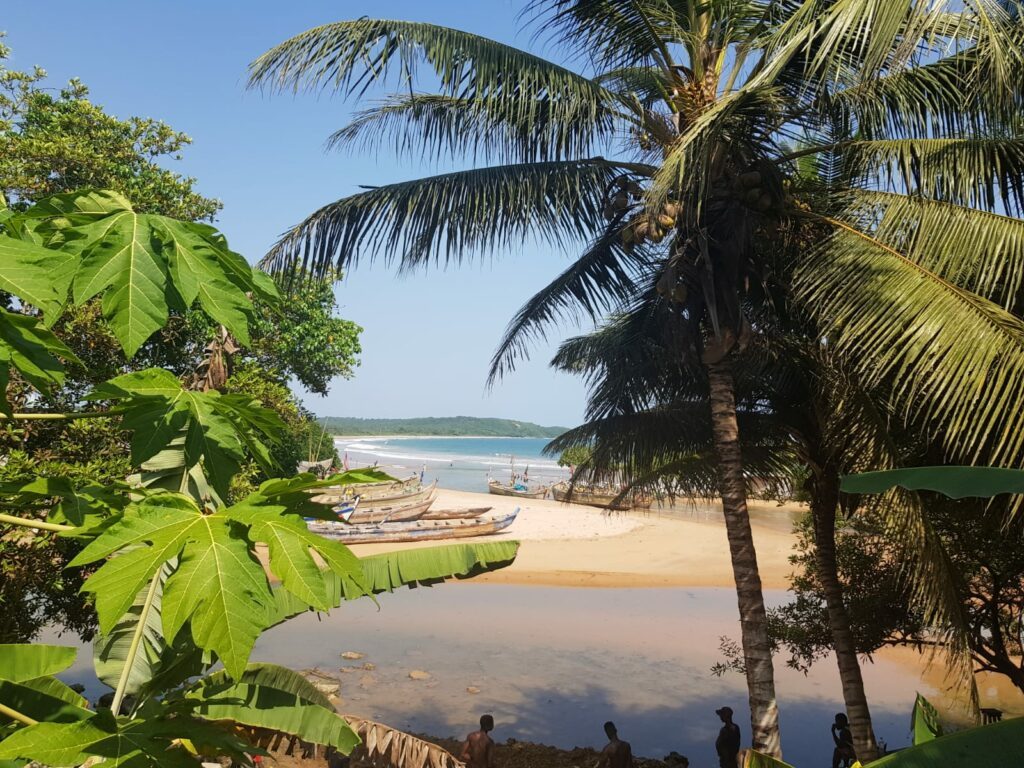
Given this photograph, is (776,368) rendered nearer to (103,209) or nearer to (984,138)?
(984,138)

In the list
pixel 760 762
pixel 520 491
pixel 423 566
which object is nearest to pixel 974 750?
pixel 760 762

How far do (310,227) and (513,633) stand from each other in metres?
12.3

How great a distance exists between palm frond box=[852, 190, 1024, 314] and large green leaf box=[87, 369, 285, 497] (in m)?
5.17

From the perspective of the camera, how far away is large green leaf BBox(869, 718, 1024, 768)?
1.80 metres

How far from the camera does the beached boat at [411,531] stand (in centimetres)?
2488

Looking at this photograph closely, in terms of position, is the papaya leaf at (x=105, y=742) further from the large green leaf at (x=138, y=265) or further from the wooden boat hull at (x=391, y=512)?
the wooden boat hull at (x=391, y=512)

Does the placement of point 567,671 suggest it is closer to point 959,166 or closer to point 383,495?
point 959,166

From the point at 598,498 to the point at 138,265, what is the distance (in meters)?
34.1

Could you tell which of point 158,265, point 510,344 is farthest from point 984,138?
point 158,265

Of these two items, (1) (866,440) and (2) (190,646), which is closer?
(2) (190,646)

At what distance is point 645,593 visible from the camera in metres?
20.8

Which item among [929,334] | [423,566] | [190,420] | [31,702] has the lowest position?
[31,702]

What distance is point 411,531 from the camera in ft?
83.8

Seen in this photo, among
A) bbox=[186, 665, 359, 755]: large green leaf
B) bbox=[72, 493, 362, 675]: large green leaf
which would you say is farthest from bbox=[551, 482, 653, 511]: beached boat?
bbox=[72, 493, 362, 675]: large green leaf
